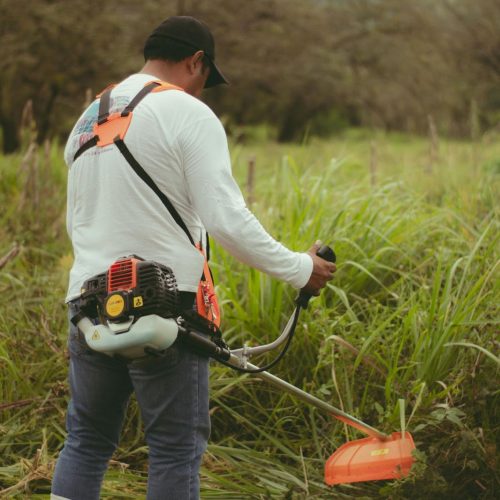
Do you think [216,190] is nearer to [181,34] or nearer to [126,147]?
[126,147]

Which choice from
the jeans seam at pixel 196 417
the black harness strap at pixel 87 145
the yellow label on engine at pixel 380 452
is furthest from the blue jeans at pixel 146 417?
the yellow label on engine at pixel 380 452

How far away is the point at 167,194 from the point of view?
240 centimetres

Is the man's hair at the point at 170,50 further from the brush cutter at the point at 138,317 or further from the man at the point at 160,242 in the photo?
the brush cutter at the point at 138,317

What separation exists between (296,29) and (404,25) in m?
5.87

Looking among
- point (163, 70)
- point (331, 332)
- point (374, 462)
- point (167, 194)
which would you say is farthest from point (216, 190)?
point (331, 332)

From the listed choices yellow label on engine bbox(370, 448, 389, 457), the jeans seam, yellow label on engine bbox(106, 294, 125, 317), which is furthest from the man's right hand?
yellow label on engine bbox(370, 448, 389, 457)

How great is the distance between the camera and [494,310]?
357 cm

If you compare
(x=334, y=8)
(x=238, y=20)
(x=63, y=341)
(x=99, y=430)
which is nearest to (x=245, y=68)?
(x=238, y=20)

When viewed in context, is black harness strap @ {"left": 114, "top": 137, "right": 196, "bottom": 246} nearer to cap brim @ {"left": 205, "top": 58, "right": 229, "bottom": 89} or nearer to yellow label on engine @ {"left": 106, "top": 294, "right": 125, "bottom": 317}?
yellow label on engine @ {"left": 106, "top": 294, "right": 125, "bottom": 317}

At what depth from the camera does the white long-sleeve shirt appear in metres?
2.34

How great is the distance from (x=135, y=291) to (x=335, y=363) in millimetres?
1632

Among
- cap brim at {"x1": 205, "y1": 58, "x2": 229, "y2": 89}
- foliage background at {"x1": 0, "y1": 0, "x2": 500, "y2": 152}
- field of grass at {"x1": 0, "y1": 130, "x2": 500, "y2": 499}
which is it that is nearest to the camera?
cap brim at {"x1": 205, "y1": 58, "x2": 229, "y2": 89}

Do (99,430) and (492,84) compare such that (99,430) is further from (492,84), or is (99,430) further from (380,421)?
(492,84)

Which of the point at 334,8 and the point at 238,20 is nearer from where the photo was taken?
the point at 238,20
